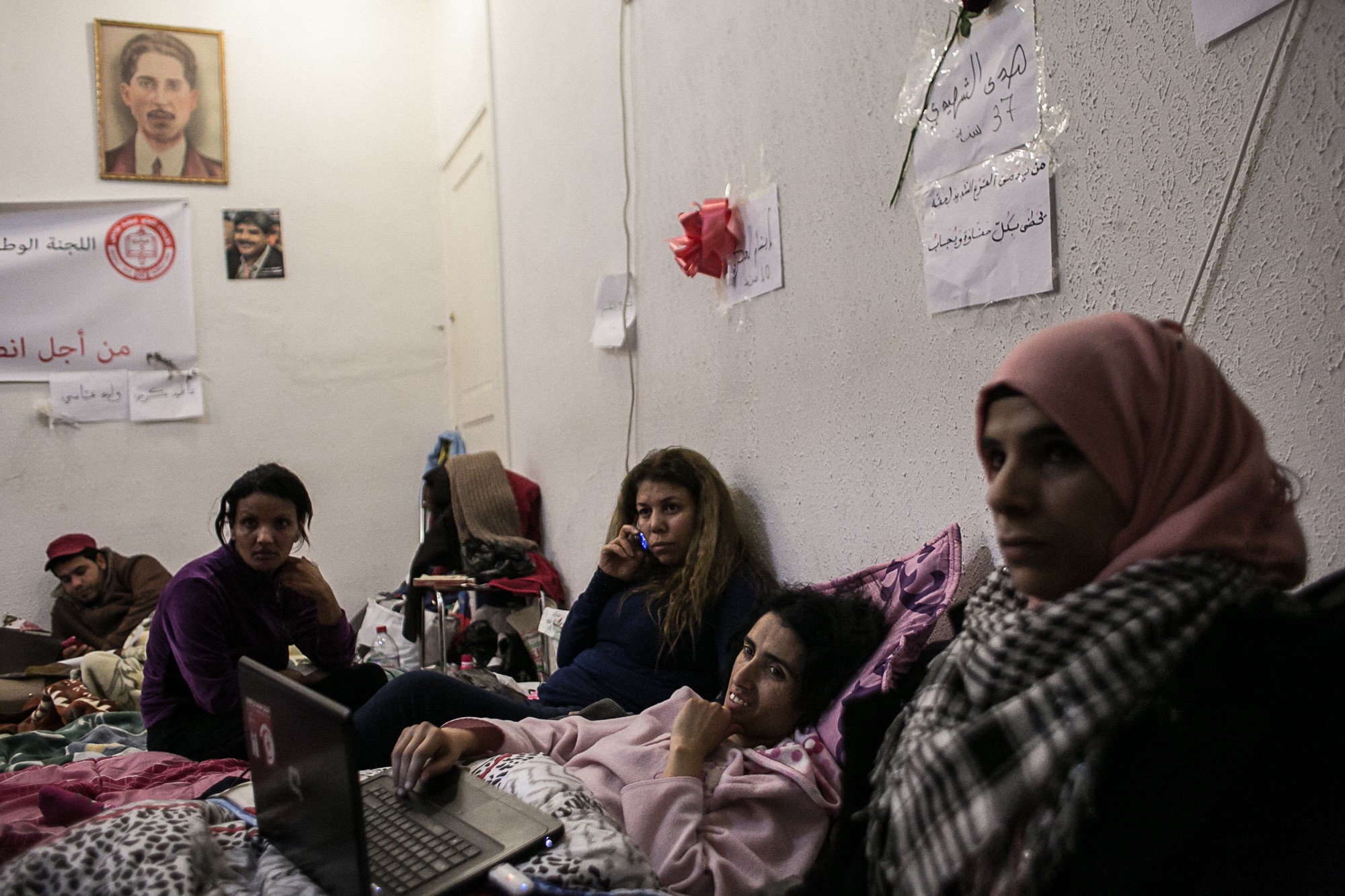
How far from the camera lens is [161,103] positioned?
181 inches

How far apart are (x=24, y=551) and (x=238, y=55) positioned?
2.77 m

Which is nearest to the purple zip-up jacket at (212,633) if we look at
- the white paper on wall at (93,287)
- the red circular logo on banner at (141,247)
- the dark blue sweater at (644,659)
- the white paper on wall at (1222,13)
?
the dark blue sweater at (644,659)

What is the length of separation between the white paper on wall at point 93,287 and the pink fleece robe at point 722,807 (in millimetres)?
4058

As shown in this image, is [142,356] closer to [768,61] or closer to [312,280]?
[312,280]

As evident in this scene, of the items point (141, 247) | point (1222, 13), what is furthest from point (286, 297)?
point (1222, 13)

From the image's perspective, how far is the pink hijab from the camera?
2.69 feet

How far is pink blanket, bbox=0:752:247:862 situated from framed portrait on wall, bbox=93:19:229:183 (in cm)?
364

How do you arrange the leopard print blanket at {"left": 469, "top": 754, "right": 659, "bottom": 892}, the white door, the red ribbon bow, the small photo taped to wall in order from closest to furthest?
the leopard print blanket at {"left": 469, "top": 754, "right": 659, "bottom": 892}, the red ribbon bow, the white door, the small photo taped to wall

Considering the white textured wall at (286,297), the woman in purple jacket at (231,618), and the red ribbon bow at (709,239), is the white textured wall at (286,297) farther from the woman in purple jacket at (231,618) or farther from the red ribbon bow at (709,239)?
the red ribbon bow at (709,239)

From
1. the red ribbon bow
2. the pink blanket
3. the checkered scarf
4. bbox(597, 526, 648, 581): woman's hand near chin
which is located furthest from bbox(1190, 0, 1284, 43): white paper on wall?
the pink blanket

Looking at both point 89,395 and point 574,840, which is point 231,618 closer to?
point 574,840

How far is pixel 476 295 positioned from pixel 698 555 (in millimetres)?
2868

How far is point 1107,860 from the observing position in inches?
29.5

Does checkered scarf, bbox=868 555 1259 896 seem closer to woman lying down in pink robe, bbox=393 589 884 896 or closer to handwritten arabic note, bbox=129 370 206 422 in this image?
woman lying down in pink robe, bbox=393 589 884 896
